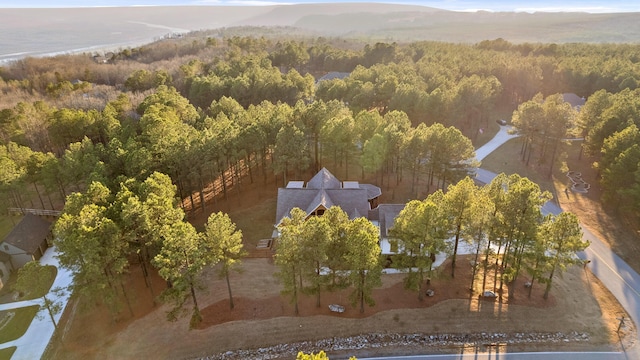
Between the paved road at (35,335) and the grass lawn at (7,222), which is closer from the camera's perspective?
the paved road at (35,335)

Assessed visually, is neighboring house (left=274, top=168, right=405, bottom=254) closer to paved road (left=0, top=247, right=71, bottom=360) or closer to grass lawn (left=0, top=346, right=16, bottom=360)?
paved road (left=0, top=247, right=71, bottom=360)

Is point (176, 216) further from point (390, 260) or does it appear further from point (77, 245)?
point (390, 260)

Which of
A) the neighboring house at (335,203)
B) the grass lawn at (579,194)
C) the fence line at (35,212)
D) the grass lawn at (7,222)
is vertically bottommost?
the grass lawn at (579,194)

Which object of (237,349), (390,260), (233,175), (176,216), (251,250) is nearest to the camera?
Answer: (237,349)

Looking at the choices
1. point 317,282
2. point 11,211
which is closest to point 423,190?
point 317,282

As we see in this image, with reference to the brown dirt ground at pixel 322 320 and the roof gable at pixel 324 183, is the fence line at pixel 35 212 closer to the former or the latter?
the brown dirt ground at pixel 322 320

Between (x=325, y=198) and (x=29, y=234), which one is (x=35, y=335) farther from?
(x=325, y=198)

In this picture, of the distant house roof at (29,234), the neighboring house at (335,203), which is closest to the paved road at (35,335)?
the distant house roof at (29,234)

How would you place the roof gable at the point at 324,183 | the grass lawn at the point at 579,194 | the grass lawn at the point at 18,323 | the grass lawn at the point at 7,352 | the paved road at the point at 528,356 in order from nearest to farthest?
1. the paved road at the point at 528,356
2. the grass lawn at the point at 7,352
3. the grass lawn at the point at 18,323
4. the grass lawn at the point at 579,194
5. the roof gable at the point at 324,183
